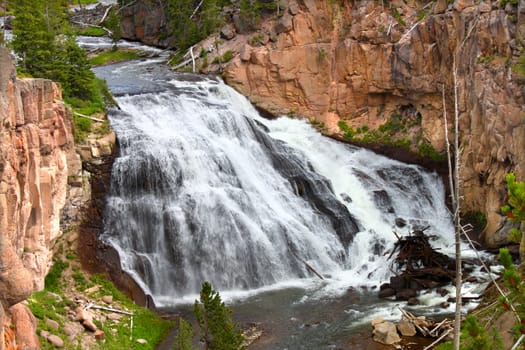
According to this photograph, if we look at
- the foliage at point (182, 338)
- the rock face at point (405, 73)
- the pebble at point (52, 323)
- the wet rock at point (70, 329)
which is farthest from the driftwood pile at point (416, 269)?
the pebble at point (52, 323)

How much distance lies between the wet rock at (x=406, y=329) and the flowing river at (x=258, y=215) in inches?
56.1

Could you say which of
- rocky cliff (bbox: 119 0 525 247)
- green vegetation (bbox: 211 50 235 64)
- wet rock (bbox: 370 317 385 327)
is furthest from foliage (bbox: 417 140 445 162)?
wet rock (bbox: 370 317 385 327)

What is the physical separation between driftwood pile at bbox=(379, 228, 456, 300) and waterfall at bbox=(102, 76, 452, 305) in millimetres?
1080

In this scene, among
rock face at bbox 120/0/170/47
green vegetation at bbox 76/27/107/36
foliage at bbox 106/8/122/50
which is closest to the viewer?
foliage at bbox 106/8/122/50

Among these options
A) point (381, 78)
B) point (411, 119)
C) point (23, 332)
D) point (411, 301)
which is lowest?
point (411, 301)

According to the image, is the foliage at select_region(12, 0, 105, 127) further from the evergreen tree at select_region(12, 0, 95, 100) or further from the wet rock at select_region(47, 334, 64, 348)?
the wet rock at select_region(47, 334, 64, 348)

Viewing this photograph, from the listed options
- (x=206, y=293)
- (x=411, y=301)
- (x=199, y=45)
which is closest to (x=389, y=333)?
(x=411, y=301)

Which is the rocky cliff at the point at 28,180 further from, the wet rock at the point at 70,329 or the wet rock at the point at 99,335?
the wet rock at the point at 99,335

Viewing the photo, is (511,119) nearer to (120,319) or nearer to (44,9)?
(120,319)

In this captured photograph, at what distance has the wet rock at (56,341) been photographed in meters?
17.5

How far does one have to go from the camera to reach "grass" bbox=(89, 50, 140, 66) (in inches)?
1884

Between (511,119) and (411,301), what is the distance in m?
8.85

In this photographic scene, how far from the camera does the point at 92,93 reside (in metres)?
29.5

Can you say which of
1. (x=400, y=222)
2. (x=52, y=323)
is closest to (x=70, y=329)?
(x=52, y=323)
